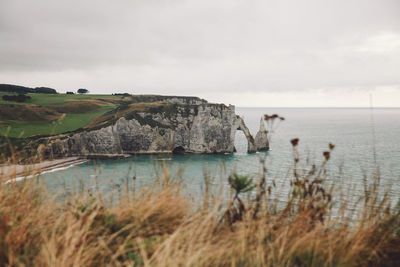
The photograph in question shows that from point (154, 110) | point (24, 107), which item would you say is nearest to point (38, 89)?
point (24, 107)

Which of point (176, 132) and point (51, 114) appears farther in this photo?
point (51, 114)

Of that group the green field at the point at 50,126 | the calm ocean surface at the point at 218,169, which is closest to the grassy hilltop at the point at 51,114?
the green field at the point at 50,126

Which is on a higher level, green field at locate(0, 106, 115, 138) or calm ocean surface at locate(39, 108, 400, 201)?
green field at locate(0, 106, 115, 138)

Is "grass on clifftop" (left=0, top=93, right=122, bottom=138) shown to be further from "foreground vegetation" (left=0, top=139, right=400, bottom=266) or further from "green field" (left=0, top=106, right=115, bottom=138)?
"foreground vegetation" (left=0, top=139, right=400, bottom=266)

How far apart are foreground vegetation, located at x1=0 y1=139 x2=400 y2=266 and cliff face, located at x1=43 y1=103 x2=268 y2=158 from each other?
227ft

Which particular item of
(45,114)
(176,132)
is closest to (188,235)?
(176,132)

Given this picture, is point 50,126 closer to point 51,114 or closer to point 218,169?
point 51,114

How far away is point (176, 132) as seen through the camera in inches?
3130

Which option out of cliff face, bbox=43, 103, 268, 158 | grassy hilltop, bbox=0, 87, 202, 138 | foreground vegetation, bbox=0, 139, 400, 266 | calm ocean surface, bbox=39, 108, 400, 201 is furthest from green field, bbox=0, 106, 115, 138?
foreground vegetation, bbox=0, 139, 400, 266

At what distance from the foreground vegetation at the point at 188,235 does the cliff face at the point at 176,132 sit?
6929 cm

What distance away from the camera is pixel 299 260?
2570mm

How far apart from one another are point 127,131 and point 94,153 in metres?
10.6

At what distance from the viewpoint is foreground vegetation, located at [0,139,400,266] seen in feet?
7.61

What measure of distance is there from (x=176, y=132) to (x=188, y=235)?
7711 centimetres
